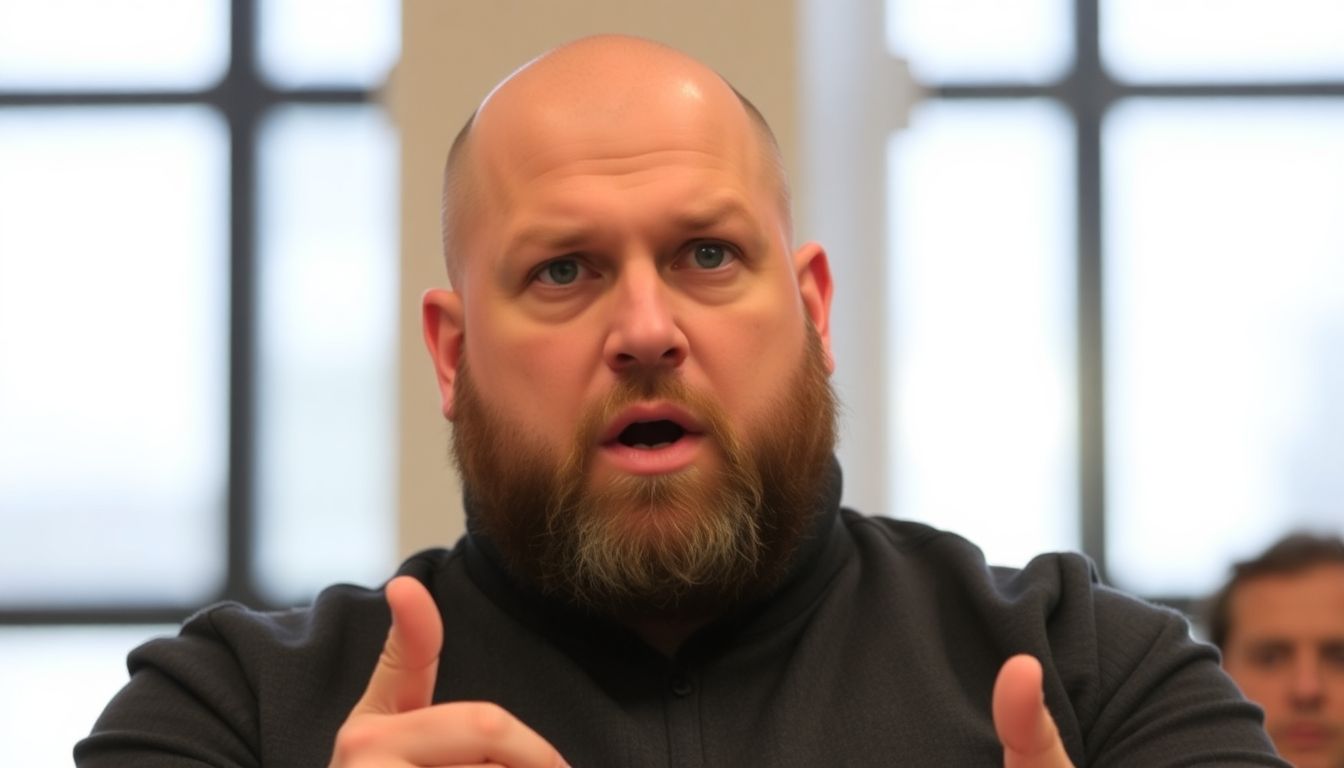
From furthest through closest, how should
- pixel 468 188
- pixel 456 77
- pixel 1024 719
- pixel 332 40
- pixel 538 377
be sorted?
pixel 332 40 → pixel 456 77 → pixel 468 188 → pixel 538 377 → pixel 1024 719

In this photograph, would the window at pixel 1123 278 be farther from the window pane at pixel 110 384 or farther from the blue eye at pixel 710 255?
the blue eye at pixel 710 255

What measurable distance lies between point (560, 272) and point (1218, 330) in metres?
2.87

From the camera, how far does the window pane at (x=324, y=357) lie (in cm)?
408

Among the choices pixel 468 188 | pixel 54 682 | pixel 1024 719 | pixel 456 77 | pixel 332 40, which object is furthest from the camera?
pixel 332 40

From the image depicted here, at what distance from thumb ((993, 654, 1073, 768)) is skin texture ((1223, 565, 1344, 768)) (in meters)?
1.66

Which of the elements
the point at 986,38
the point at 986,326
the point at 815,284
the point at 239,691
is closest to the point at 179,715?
the point at 239,691

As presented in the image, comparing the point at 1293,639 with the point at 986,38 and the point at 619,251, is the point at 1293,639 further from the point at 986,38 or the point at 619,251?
the point at 986,38

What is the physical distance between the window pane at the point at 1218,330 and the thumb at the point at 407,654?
3.07 meters

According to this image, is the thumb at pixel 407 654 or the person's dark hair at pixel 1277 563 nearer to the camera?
the thumb at pixel 407 654

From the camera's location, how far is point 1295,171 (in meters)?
4.23

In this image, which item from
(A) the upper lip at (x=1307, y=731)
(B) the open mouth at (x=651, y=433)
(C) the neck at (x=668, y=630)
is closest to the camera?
(B) the open mouth at (x=651, y=433)

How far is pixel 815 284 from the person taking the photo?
6.39ft

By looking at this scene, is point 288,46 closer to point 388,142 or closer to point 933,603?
point 388,142

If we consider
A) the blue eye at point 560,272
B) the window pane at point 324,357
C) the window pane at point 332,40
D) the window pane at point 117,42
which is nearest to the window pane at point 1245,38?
the window pane at point 332,40
